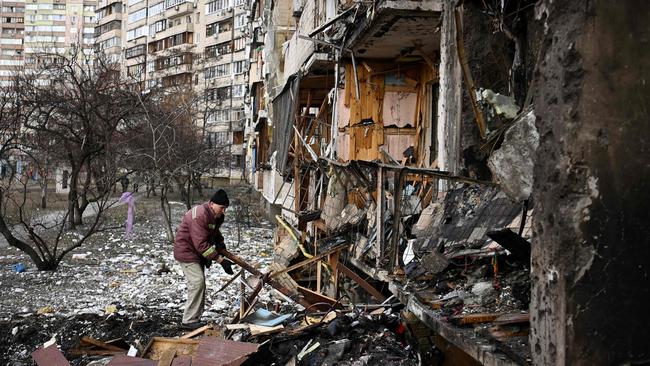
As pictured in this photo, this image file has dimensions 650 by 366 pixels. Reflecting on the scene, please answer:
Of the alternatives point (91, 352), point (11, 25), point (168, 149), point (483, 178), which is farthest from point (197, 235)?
point (11, 25)

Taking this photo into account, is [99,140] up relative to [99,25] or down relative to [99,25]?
down

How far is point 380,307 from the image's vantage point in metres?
6.25

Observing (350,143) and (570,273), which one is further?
(350,143)

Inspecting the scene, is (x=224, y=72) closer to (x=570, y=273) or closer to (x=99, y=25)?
(x=99, y=25)

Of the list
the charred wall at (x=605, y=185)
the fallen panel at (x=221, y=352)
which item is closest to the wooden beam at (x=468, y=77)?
the fallen panel at (x=221, y=352)

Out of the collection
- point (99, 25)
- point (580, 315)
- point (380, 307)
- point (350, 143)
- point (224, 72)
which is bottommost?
point (380, 307)

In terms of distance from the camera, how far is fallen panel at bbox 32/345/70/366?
541cm

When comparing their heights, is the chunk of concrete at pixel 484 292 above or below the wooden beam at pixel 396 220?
below

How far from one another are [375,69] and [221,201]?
184 inches

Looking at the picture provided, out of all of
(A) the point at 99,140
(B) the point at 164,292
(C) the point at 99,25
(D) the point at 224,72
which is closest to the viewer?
(B) the point at 164,292

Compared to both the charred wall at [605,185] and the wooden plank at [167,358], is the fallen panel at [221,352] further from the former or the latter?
the charred wall at [605,185]

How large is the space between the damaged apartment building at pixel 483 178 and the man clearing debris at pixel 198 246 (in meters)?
1.31

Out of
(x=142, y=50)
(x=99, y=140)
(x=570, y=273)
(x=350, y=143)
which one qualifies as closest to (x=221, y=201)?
(x=350, y=143)

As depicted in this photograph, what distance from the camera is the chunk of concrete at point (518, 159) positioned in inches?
119
